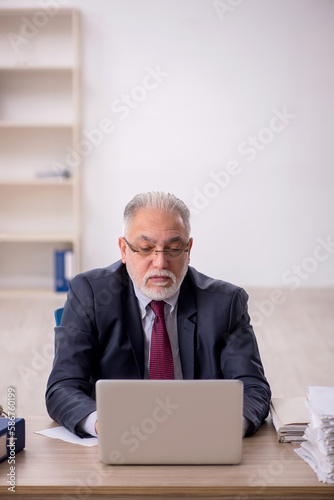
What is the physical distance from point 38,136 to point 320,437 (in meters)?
5.33

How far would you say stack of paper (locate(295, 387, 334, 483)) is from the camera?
133 cm

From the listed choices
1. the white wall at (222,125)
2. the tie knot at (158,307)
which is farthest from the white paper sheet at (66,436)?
the white wall at (222,125)

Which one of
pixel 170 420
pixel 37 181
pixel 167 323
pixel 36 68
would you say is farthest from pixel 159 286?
pixel 36 68

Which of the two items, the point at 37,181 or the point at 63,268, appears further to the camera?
the point at 63,268

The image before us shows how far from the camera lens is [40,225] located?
6.36 metres

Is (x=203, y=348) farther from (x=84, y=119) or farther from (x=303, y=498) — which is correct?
(x=84, y=119)

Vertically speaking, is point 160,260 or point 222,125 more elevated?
point 222,125

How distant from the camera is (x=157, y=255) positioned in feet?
6.22

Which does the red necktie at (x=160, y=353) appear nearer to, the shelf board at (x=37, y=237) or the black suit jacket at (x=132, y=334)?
the black suit jacket at (x=132, y=334)

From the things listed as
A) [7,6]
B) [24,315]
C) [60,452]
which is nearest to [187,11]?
[7,6]

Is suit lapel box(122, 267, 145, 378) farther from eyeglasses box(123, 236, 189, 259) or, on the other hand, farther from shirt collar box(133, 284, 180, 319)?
eyeglasses box(123, 236, 189, 259)

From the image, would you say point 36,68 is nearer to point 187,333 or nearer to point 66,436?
point 187,333

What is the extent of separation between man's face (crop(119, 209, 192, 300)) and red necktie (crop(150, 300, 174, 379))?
9cm

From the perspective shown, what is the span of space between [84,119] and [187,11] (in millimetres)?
1447
